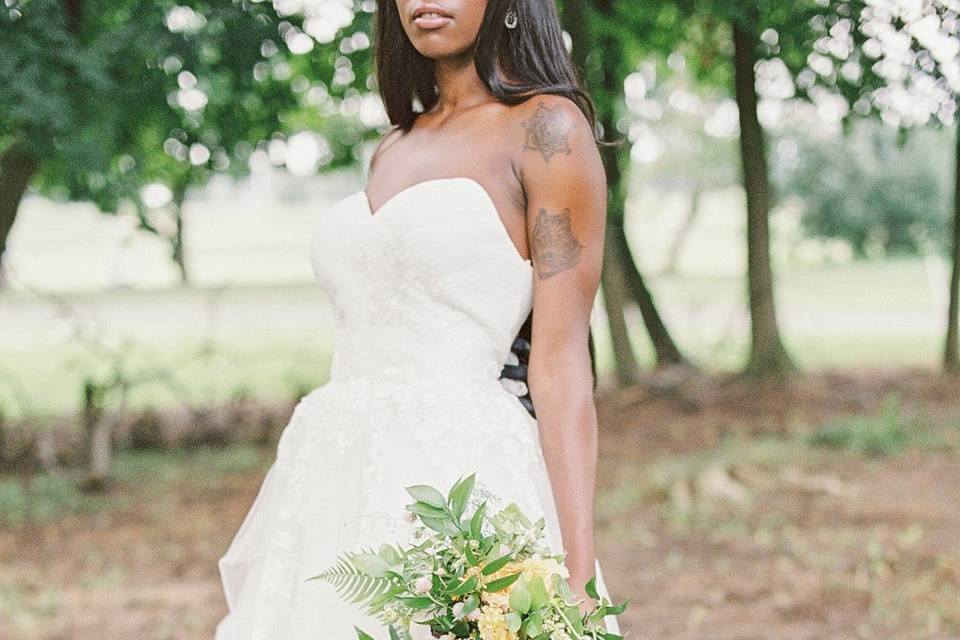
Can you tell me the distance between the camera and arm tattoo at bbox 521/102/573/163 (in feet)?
6.93

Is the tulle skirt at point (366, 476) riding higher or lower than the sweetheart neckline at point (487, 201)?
lower

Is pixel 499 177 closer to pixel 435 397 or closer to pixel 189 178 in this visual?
pixel 435 397

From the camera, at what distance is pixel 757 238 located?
10.9m

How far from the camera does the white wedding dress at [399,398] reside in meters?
2.12

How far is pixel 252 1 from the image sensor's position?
6.65 meters

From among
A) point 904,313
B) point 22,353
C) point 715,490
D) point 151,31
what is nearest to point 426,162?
point 151,31

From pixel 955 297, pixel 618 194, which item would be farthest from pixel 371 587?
pixel 955 297

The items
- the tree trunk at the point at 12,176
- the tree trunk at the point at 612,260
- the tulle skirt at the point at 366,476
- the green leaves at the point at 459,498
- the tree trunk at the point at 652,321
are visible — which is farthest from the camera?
the tree trunk at the point at 652,321

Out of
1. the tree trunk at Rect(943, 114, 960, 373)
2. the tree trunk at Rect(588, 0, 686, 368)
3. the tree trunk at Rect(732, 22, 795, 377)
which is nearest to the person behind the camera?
the tree trunk at Rect(588, 0, 686, 368)

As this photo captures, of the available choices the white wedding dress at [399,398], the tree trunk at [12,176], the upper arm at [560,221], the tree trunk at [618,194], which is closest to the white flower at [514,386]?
the white wedding dress at [399,398]

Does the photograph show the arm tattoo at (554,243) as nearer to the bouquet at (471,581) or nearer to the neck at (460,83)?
the neck at (460,83)

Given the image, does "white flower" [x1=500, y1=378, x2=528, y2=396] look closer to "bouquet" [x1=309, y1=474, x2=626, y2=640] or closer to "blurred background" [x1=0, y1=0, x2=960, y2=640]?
"bouquet" [x1=309, y1=474, x2=626, y2=640]

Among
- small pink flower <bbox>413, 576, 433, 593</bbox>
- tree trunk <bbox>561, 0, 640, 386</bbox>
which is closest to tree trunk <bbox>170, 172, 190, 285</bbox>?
tree trunk <bbox>561, 0, 640, 386</bbox>

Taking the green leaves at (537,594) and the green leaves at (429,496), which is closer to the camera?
the green leaves at (537,594)
